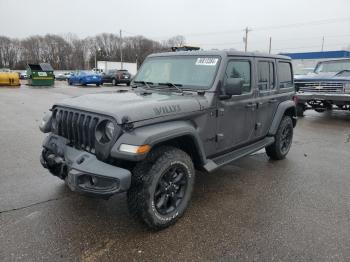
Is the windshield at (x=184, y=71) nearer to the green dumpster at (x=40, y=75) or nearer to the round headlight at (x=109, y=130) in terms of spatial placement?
the round headlight at (x=109, y=130)

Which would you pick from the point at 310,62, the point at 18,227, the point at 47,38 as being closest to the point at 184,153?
the point at 18,227

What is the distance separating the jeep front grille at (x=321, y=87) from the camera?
32.4 ft

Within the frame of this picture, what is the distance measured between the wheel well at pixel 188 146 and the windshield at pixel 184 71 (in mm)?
782

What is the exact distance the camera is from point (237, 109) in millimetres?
4211

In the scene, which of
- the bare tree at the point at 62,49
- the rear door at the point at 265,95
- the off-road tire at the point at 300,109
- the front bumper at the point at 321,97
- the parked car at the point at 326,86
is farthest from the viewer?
the bare tree at the point at 62,49

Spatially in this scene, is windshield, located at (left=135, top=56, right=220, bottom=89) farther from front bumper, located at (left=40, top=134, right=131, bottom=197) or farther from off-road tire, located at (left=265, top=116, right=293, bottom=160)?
off-road tire, located at (left=265, top=116, right=293, bottom=160)

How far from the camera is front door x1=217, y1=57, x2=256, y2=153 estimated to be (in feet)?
13.1

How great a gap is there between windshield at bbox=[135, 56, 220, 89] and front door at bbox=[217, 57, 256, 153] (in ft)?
0.75

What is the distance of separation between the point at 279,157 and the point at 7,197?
443 cm

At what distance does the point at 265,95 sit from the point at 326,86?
21.0 feet

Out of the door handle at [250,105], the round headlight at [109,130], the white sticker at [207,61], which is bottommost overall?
the round headlight at [109,130]

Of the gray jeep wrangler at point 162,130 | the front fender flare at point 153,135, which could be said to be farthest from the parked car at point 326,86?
the front fender flare at point 153,135

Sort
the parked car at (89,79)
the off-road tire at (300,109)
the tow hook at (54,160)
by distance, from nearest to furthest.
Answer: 1. the tow hook at (54,160)
2. the off-road tire at (300,109)
3. the parked car at (89,79)

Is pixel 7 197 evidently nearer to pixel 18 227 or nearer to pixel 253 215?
pixel 18 227
